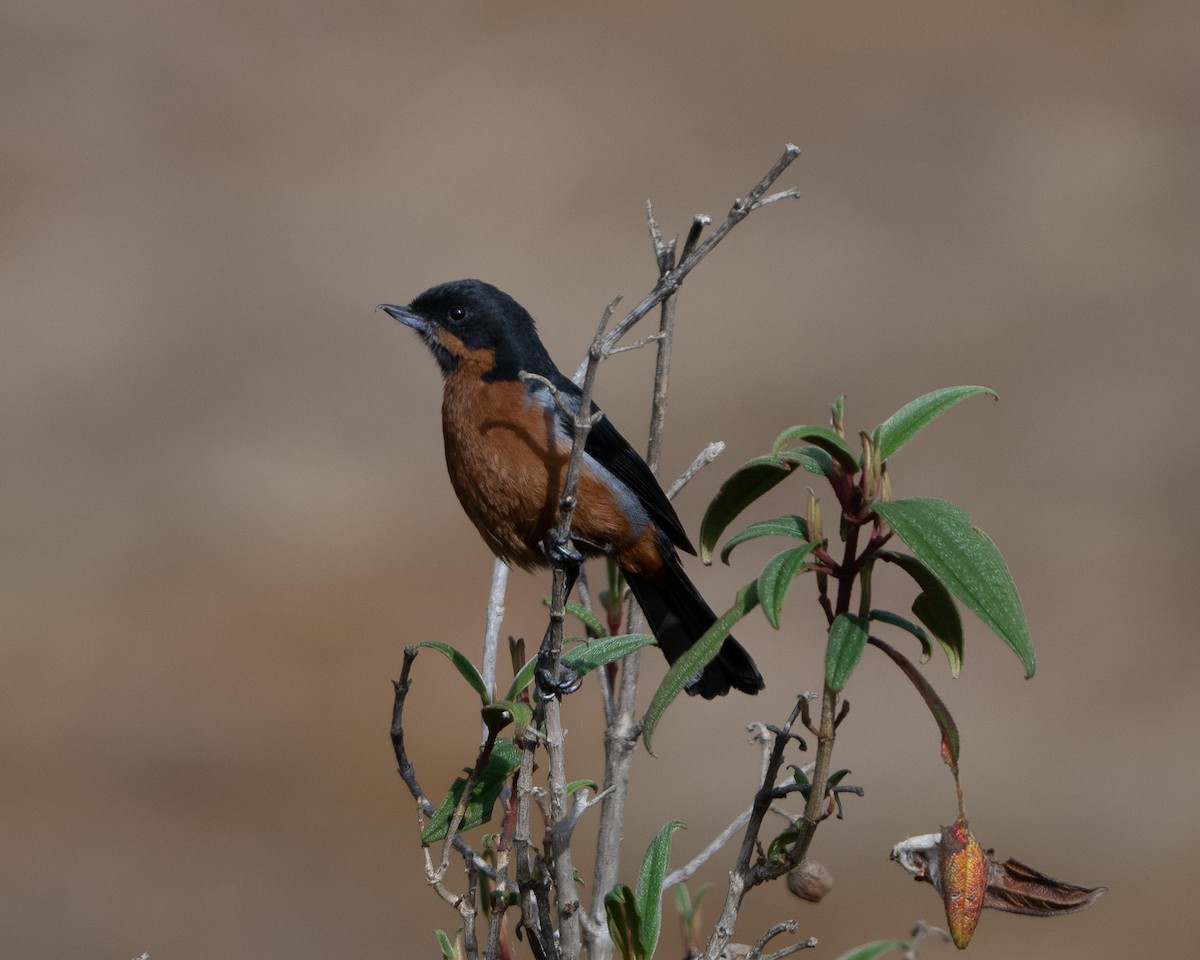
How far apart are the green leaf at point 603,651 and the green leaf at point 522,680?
0.07 m

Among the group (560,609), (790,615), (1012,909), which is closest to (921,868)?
(1012,909)

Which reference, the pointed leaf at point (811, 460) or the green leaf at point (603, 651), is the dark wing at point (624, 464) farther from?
the pointed leaf at point (811, 460)

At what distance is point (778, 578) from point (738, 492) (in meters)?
0.33

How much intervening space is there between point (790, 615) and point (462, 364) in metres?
5.93

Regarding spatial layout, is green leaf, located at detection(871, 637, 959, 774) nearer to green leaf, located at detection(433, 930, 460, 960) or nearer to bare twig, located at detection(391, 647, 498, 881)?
bare twig, located at detection(391, 647, 498, 881)

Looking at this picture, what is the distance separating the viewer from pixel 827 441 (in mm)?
1994

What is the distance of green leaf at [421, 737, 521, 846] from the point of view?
7.30 ft

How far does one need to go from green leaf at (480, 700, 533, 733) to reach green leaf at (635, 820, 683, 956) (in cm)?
34

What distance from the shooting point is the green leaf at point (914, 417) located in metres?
2.05

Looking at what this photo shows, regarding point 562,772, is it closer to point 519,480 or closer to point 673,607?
point 519,480

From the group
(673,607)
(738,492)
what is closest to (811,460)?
(738,492)

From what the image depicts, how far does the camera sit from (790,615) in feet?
32.7

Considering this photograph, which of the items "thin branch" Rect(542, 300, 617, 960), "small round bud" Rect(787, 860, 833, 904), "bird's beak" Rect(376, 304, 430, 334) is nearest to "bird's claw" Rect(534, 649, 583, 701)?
"thin branch" Rect(542, 300, 617, 960)

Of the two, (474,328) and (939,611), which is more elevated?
(474,328)
